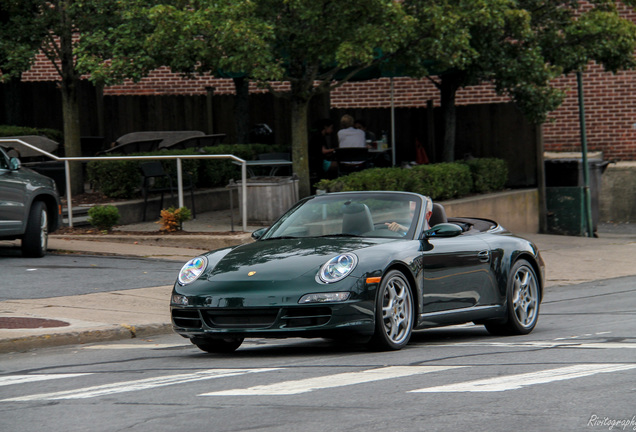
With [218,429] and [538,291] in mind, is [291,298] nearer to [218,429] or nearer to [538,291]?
[218,429]

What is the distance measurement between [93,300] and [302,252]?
4363 millimetres

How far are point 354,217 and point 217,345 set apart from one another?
62.9 inches

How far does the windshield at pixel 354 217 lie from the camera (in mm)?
9398

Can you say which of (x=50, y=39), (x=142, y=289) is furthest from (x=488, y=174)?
(x=142, y=289)

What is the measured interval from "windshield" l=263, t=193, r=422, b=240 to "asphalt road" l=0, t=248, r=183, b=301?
161 inches

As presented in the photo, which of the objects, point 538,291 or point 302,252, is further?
point 538,291

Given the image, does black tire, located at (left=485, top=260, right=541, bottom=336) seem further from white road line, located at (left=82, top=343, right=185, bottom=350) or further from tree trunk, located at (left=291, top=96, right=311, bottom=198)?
tree trunk, located at (left=291, top=96, right=311, bottom=198)

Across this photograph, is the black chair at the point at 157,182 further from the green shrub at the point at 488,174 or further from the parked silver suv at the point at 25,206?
the green shrub at the point at 488,174

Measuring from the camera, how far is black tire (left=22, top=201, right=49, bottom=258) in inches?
617

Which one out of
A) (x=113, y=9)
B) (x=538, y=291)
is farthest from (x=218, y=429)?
(x=113, y=9)

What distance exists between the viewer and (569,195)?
919 inches

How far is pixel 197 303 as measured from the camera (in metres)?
8.49

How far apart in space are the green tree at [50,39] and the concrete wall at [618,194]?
13296 mm

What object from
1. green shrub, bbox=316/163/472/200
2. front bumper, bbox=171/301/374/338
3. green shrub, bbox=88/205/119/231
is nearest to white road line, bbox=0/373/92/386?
front bumper, bbox=171/301/374/338
